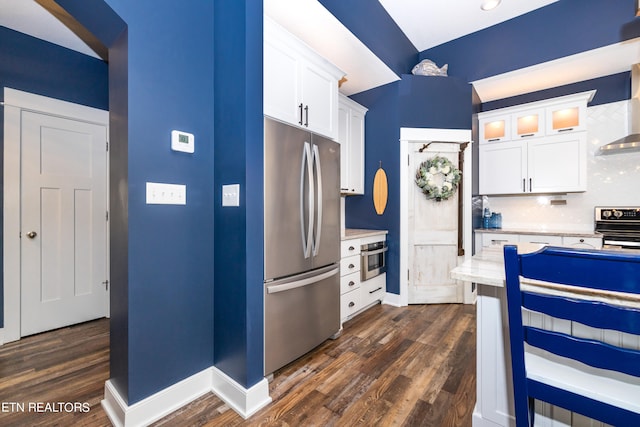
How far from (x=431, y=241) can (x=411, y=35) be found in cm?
264

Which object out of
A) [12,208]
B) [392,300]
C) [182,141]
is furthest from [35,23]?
[392,300]

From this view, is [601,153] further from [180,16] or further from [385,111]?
[180,16]

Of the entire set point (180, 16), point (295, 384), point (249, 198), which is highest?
point (180, 16)

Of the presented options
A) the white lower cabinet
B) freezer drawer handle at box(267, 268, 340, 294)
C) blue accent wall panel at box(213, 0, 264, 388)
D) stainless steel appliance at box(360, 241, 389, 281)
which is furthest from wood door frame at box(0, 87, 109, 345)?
stainless steel appliance at box(360, 241, 389, 281)

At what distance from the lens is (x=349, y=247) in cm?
280

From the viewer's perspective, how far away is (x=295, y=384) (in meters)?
1.86

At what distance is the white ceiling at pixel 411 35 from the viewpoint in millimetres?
2281

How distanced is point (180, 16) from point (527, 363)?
Result: 2466mm

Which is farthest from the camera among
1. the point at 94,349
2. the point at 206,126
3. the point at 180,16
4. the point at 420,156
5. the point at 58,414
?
the point at 420,156

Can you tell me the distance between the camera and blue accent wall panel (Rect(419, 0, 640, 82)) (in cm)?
271

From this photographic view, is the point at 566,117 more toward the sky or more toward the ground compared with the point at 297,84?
more toward the sky

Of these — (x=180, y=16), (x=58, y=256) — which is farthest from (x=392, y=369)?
(x=58, y=256)

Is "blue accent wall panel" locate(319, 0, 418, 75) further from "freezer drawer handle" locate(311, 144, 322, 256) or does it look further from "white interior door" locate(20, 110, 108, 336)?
"white interior door" locate(20, 110, 108, 336)

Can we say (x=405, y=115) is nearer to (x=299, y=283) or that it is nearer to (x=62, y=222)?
(x=299, y=283)
